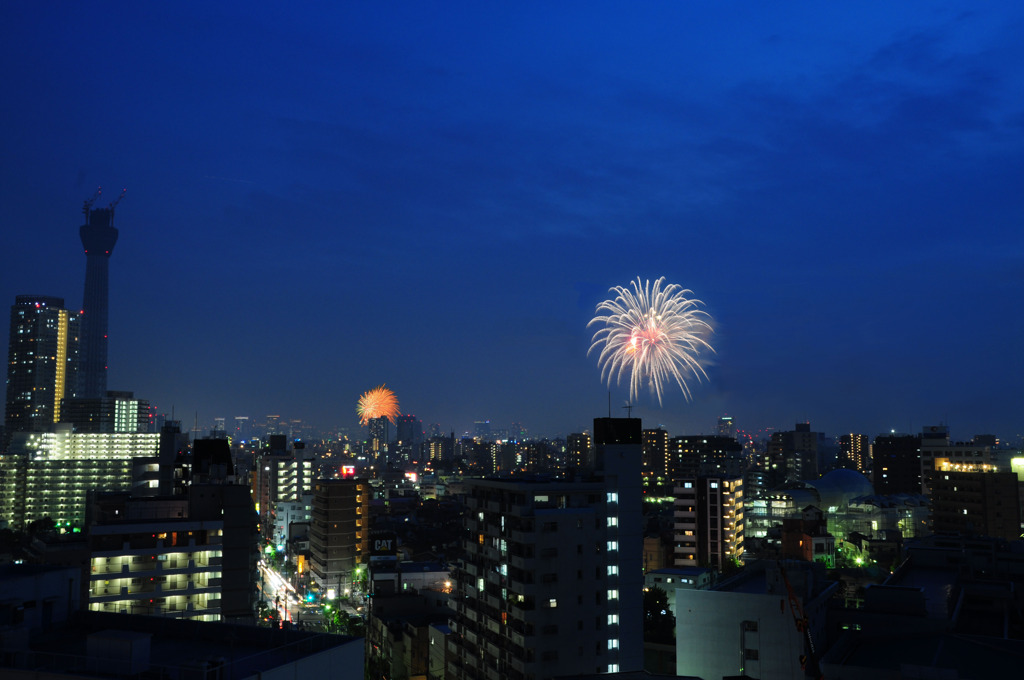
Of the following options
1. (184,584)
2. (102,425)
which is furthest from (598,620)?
(102,425)

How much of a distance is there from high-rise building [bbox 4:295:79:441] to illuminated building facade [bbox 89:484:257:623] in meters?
155

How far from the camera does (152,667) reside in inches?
416

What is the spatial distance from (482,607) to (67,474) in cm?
8133

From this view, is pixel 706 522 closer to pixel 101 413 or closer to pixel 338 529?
pixel 338 529

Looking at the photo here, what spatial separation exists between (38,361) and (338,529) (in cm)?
13915

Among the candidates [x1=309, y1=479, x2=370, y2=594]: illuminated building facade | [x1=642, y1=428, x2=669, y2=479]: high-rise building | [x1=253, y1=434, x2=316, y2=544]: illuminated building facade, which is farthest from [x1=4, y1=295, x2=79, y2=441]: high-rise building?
[x1=642, y1=428, x2=669, y2=479]: high-rise building

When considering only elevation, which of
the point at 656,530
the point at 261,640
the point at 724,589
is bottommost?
the point at 656,530

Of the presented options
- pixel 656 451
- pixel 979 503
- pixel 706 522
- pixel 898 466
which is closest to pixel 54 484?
pixel 706 522

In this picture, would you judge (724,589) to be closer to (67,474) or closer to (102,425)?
(67,474)

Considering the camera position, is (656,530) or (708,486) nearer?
(708,486)

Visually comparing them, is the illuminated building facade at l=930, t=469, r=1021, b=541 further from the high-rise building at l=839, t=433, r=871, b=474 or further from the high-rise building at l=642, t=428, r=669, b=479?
the high-rise building at l=839, t=433, r=871, b=474

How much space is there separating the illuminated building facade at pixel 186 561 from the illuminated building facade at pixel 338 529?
99.2 ft

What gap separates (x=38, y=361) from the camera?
168 meters

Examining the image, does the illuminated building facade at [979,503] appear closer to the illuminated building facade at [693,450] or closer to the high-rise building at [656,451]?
the illuminated building facade at [693,450]
